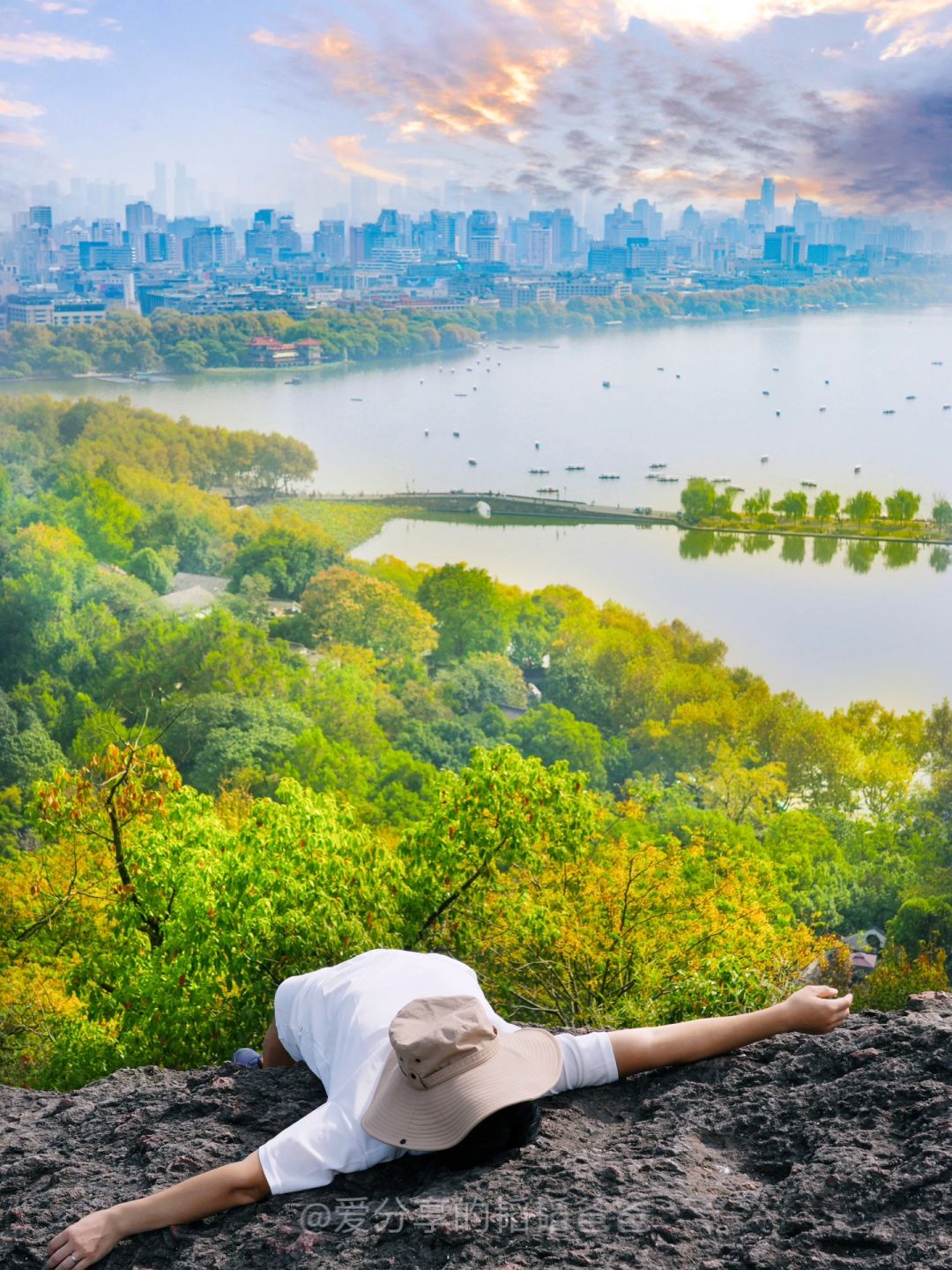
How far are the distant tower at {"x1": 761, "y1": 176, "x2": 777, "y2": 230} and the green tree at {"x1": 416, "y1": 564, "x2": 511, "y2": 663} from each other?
55.2 feet

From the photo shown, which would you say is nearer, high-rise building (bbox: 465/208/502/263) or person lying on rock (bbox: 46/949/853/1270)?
person lying on rock (bbox: 46/949/853/1270)

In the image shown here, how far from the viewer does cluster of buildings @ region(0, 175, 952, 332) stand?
3616 cm

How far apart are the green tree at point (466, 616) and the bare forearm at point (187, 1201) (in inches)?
768

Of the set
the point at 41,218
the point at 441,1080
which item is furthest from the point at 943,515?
the point at 41,218

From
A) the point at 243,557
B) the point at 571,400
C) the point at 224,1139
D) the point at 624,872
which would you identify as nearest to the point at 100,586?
the point at 243,557

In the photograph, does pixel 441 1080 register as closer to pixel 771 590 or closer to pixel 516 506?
pixel 771 590

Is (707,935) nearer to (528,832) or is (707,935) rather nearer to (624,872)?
(624,872)

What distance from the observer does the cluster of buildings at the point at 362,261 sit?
3616 cm

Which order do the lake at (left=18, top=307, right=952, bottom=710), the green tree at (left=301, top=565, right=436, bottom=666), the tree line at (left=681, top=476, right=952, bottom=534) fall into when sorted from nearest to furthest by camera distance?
1. the green tree at (left=301, top=565, right=436, bottom=666)
2. the lake at (left=18, top=307, right=952, bottom=710)
3. the tree line at (left=681, top=476, right=952, bottom=534)

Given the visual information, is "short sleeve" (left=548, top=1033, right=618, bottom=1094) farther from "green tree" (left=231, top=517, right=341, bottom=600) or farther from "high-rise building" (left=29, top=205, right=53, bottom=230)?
"high-rise building" (left=29, top=205, right=53, bottom=230)

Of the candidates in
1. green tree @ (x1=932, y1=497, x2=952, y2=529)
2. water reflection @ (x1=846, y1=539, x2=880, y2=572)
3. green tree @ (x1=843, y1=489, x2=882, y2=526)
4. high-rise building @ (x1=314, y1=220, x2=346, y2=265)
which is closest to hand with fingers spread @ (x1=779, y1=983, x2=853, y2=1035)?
water reflection @ (x1=846, y1=539, x2=880, y2=572)

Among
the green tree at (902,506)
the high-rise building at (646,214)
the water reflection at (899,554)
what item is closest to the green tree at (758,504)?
the green tree at (902,506)

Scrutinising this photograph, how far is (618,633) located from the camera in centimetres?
2078

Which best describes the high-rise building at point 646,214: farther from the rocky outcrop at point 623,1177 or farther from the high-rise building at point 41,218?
the rocky outcrop at point 623,1177
